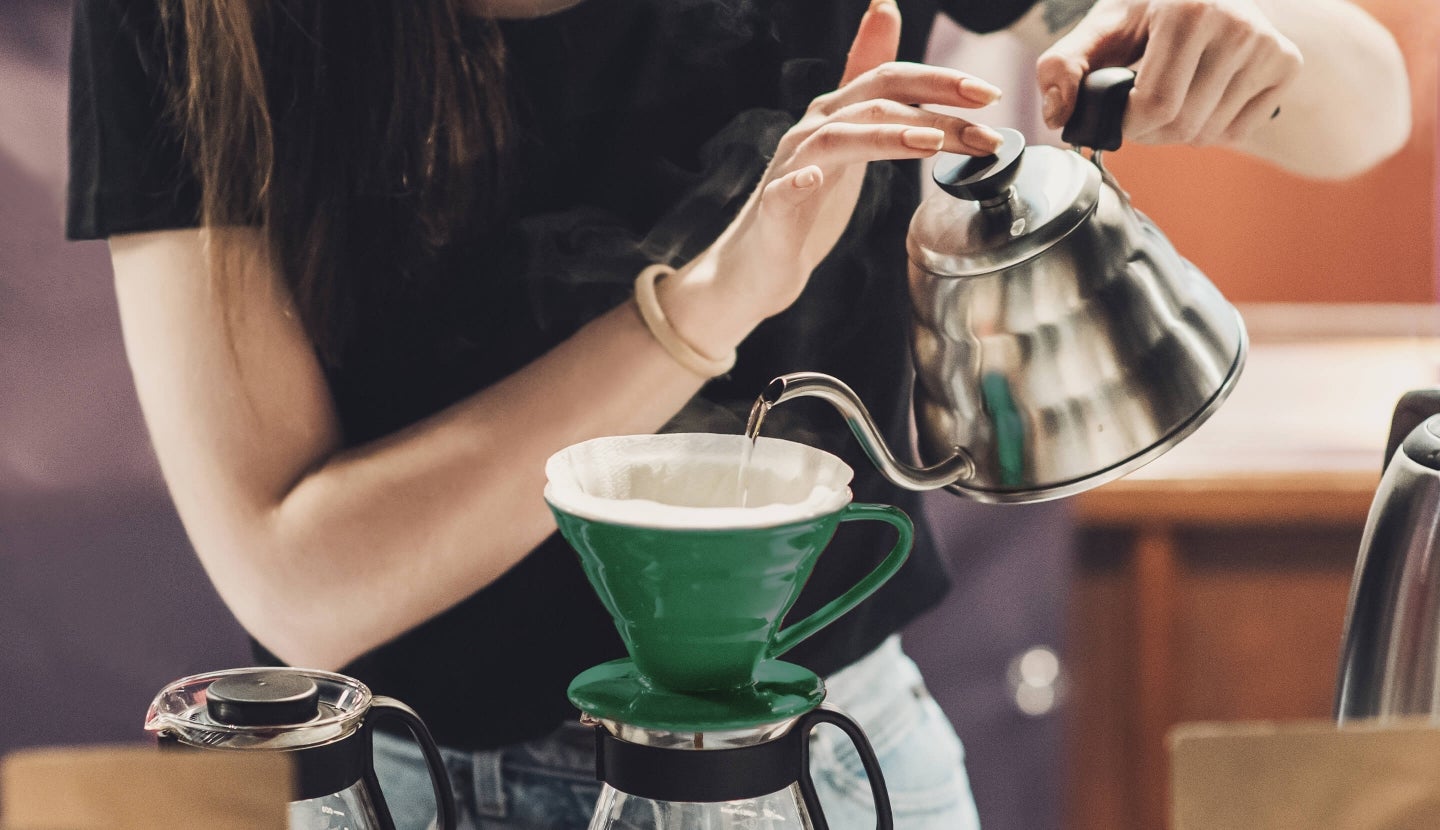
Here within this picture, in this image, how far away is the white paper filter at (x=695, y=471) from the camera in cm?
81

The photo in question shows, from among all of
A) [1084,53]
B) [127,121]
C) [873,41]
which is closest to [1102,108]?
[1084,53]

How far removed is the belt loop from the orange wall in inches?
28.3

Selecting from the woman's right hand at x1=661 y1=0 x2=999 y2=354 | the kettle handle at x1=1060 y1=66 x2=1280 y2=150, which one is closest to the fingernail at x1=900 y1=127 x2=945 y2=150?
the woman's right hand at x1=661 y1=0 x2=999 y2=354

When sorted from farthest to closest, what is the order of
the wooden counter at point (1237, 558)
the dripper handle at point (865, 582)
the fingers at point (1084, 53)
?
the wooden counter at point (1237, 558)
the fingers at point (1084, 53)
the dripper handle at point (865, 582)

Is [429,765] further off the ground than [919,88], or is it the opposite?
[919,88]

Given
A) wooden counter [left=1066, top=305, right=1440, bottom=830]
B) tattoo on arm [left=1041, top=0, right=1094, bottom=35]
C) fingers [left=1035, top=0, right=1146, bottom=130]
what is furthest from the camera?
wooden counter [left=1066, top=305, right=1440, bottom=830]

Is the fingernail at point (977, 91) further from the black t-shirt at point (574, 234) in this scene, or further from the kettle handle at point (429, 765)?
the kettle handle at point (429, 765)

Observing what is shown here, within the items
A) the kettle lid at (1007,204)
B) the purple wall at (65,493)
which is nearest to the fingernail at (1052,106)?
the kettle lid at (1007,204)

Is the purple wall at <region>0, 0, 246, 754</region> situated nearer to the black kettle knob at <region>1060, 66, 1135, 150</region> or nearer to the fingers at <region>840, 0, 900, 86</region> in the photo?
the fingers at <region>840, 0, 900, 86</region>

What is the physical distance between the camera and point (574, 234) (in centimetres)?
99

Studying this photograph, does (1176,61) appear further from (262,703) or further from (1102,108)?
(262,703)

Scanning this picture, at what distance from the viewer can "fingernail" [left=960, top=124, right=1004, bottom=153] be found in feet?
2.63

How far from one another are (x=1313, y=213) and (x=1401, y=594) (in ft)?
2.69

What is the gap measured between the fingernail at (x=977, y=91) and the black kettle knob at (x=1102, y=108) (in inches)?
2.4
